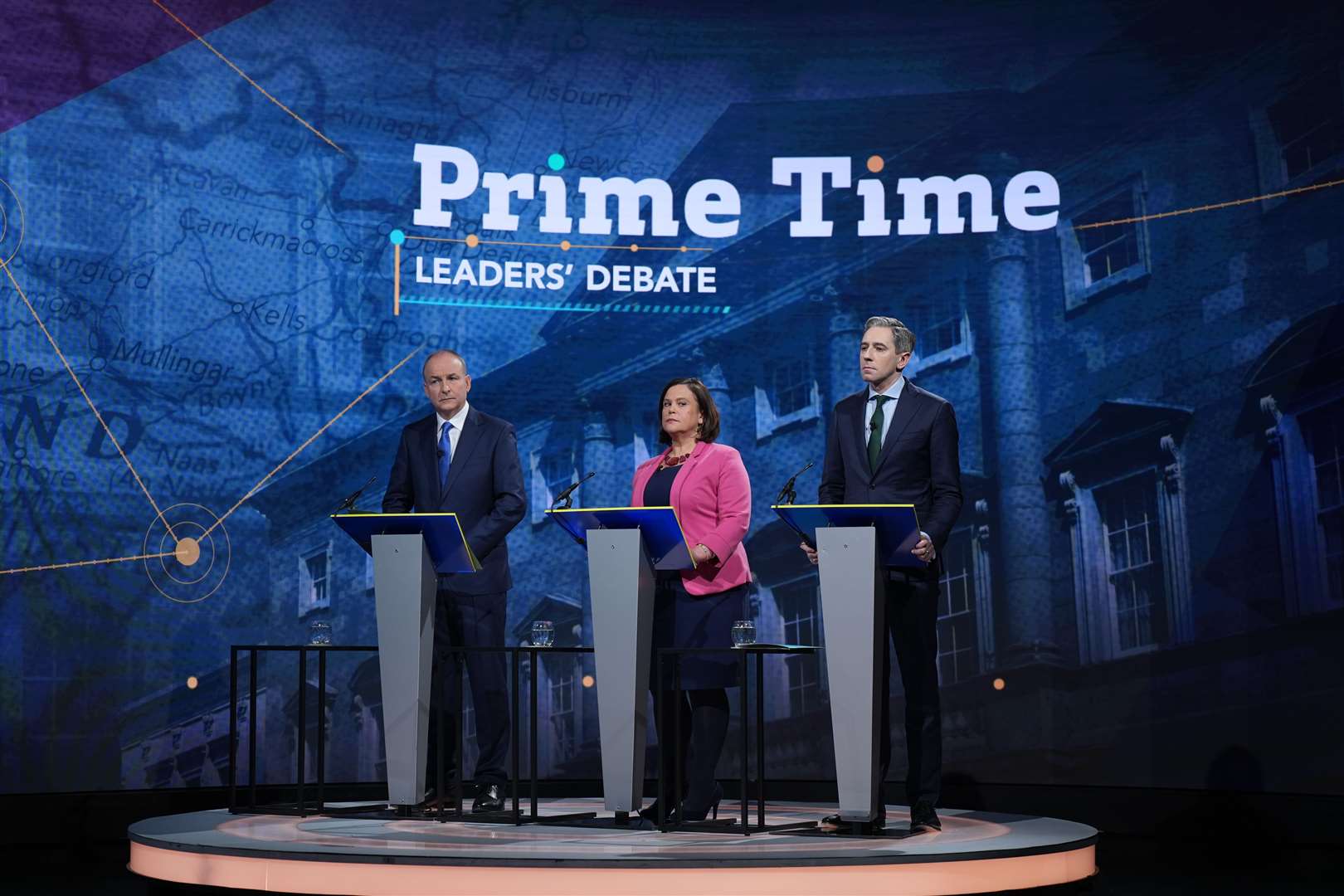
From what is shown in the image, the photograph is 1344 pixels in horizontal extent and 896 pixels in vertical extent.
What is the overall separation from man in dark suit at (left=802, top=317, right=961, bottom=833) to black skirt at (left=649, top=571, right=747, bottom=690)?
34 cm

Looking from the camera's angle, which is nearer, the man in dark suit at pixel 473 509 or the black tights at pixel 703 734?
the black tights at pixel 703 734

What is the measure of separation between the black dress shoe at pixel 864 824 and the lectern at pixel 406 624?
133 cm

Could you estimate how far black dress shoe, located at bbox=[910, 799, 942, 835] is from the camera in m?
4.24

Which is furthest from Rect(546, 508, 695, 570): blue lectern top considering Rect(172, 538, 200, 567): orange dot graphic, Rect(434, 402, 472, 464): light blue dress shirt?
Rect(172, 538, 200, 567): orange dot graphic

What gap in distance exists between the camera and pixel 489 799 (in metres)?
4.66

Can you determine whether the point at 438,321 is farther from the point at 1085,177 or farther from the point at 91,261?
the point at 1085,177

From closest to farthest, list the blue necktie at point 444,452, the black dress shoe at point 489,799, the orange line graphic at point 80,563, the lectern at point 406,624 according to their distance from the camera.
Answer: the lectern at point 406,624 < the black dress shoe at point 489,799 < the blue necktie at point 444,452 < the orange line graphic at point 80,563

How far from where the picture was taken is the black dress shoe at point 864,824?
4090 millimetres

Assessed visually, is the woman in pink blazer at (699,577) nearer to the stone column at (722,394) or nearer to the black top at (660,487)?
the black top at (660,487)

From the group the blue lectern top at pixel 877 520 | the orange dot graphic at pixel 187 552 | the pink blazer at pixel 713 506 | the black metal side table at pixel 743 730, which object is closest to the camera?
the blue lectern top at pixel 877 520

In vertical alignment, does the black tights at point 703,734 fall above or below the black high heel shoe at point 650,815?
above

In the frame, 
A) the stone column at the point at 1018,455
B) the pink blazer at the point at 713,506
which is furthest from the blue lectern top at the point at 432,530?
the stone column at the point at 1018,455

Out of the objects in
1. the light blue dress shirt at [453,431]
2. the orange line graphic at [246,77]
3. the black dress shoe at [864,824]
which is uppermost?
the orange line graphic at [246,77]

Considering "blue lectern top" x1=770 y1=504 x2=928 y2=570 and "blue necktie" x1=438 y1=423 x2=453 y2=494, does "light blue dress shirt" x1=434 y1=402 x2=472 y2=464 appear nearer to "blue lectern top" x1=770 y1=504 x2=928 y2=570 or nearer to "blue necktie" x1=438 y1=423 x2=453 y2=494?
"blue necktie" x1=438 y1=423 x2=453 y2=494
